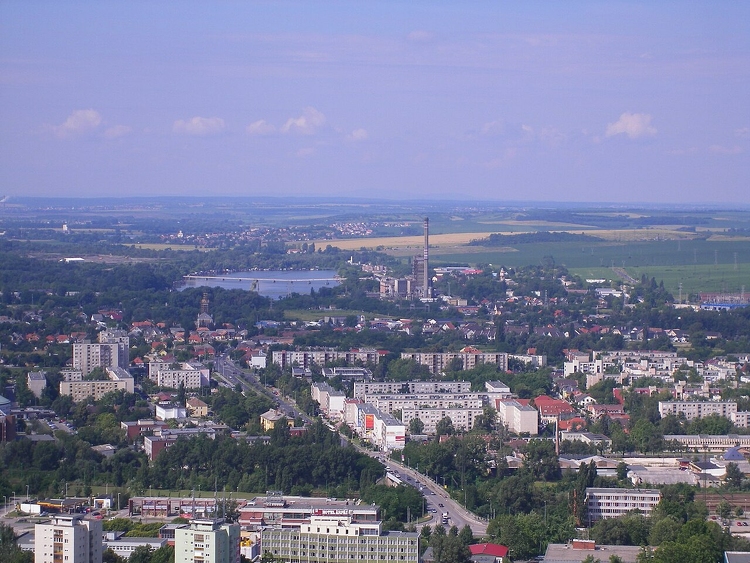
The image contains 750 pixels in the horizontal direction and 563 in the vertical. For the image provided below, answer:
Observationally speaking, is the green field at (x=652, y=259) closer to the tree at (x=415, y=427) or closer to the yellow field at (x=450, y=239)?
the yellow field at (x=450, y=239)

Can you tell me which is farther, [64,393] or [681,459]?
[64,393]

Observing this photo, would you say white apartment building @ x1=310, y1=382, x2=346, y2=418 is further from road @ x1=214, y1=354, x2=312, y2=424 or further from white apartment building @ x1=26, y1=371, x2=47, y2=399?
white apartment building @ x1=26, y1=371, x2=47, y2=399

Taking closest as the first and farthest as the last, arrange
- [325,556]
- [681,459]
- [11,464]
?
[325,556]
[11,464]
[681,459]

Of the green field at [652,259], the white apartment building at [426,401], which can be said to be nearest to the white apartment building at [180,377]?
the white apartment building at [426,401]

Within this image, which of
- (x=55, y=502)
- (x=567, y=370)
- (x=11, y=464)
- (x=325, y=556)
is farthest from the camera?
(x=567, y=370)

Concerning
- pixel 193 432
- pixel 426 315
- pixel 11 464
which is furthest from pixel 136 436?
pixel 426 315

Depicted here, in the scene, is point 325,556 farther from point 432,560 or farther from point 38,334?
point 38,334
